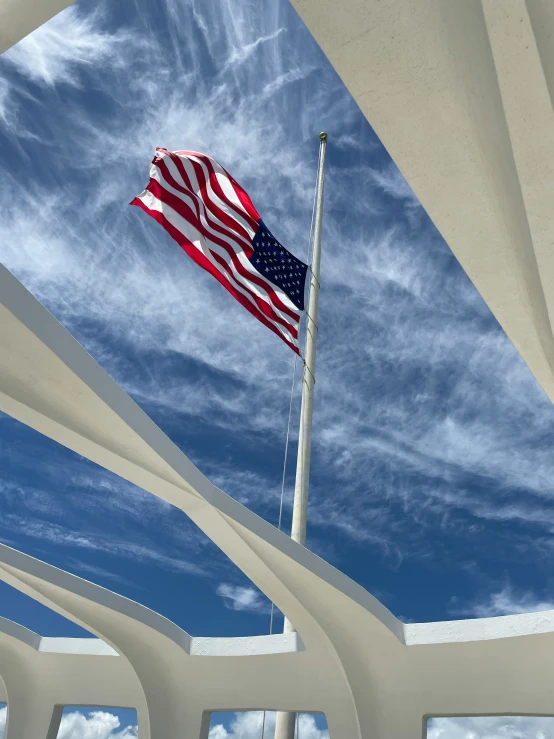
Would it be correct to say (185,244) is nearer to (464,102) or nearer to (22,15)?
(22,15)

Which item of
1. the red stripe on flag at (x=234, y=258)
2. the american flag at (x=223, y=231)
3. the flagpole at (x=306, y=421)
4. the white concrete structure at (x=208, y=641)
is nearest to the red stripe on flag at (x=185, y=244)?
the american flag at (x=223, y=231)

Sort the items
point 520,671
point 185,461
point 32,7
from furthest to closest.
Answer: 1. point 520,671
2. point 185,461
3. point 32,7

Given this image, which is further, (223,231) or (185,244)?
(223,231)

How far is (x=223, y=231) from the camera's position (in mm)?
10602

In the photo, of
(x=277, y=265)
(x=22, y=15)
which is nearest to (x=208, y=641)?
(x=277, y=265)

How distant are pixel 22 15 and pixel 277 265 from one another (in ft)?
24.9

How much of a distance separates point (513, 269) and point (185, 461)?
13.5ft

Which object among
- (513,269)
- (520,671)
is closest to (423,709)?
(520,671)

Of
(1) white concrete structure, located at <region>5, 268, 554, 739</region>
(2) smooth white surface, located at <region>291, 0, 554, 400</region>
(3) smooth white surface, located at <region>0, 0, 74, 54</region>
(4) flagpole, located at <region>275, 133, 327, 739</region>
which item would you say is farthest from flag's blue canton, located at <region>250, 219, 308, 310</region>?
(3) smooth white surface, located at <region>0, 0, 74, 54</region>

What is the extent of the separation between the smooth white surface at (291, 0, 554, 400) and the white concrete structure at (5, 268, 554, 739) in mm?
3119

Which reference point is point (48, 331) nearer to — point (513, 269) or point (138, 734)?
point (513, 269)

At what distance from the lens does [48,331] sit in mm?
5477

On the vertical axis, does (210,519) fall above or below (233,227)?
below

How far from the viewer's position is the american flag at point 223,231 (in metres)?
10.2
